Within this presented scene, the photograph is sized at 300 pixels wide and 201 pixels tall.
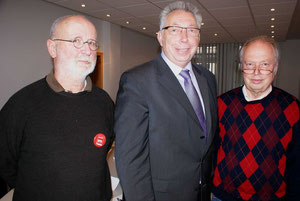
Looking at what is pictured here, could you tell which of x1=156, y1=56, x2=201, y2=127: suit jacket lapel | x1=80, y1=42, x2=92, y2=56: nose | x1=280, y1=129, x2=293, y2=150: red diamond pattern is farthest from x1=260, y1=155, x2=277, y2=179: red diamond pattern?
x1=80, y1=42, x2=92, y2=56: nose

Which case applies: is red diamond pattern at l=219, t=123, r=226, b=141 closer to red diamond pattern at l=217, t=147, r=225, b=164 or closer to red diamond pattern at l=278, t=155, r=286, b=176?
red diamond pattern at l=217, t=147, r=225, b=164

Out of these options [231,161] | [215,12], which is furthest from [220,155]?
[215,12]

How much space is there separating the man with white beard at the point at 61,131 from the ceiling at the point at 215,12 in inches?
156

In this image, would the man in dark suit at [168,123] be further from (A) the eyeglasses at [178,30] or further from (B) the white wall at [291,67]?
(B) the white wall at [291,67]

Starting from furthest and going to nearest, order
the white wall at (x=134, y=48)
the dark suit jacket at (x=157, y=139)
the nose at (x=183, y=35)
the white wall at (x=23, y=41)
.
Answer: the white wall at (x=134, y=48), the white wall at (x=23, y=41), the nose at (x=183, y=35), the dark suit jacket at (x=157, y=139)

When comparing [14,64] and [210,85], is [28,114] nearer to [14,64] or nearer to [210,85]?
[210,85]

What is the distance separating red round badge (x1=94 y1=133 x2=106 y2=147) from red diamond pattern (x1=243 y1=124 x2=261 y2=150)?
896 millimetres

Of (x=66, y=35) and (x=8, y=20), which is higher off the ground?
(x=8, y=20)

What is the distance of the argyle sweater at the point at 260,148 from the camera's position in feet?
4.58

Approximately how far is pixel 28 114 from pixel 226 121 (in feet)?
4.07

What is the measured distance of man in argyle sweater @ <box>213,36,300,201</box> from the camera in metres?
1.40

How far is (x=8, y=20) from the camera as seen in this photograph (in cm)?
440

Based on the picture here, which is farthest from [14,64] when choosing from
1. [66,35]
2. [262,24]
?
[262,24]

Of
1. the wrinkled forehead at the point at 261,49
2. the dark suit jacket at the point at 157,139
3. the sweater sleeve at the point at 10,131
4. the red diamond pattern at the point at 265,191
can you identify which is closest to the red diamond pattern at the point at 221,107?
the dark suit jacket at the point at 157,139
